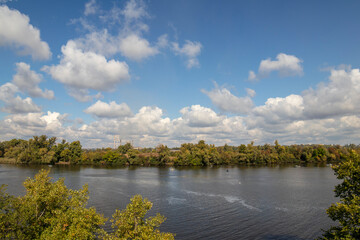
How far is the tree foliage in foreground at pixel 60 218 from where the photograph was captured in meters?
19.3

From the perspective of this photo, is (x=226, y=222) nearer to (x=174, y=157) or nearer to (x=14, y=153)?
(x=174, y=157)

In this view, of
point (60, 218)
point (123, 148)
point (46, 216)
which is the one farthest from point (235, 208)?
point (123, 148)

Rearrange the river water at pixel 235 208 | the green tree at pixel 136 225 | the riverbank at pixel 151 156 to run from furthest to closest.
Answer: the riverbank at pixel 151 156 < the river water at pixel 235 208 < the green tree at pixel 136 225

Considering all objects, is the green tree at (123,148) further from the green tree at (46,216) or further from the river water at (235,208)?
the green tree at (46,216)

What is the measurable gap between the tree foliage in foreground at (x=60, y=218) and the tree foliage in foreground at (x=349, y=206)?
56.2 ft

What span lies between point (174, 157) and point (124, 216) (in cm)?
15878

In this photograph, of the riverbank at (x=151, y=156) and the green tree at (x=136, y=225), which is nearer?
the green tree at (x=136, y=225)

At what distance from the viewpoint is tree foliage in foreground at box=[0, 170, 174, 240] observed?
63.2ft

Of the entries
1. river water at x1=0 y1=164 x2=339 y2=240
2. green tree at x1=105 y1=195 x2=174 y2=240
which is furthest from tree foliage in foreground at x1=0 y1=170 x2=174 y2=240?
river water at x1=0 y1=164 x2=339 y2=240

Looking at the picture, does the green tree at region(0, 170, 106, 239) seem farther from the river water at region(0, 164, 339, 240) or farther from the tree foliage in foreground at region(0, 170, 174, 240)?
the river water at region(0, 164, 339, 240)

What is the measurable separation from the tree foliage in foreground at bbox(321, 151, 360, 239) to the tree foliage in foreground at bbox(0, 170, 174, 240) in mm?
17117

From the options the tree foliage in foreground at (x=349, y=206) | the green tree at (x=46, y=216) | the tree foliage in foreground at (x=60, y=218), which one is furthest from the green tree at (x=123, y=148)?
the tree foliage in foreground at (x=349, y=206)

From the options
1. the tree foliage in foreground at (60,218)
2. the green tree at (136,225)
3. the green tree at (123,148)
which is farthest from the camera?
the green tree at (123,148)

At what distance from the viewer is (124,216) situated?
19578mm
